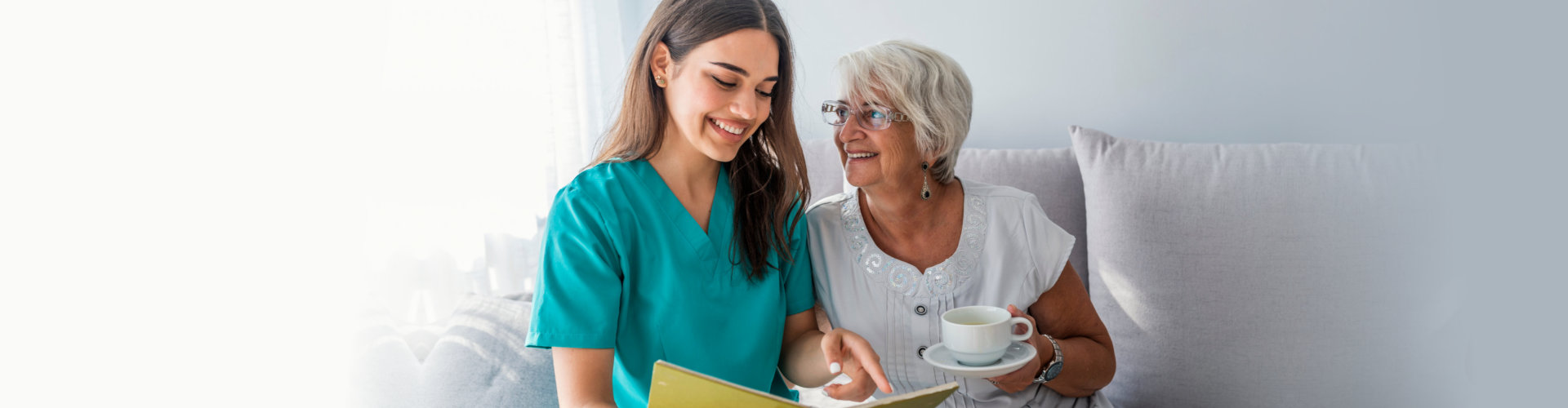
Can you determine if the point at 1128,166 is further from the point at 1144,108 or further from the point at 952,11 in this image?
the point at 952,11

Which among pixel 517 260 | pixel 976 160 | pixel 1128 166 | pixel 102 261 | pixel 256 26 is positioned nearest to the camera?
pixel 102 261

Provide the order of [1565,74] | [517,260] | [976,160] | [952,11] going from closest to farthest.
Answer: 1. [1565,74]
2. [976,160]
3. [952,11]
4. [517,260]

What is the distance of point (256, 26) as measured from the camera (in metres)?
1.51

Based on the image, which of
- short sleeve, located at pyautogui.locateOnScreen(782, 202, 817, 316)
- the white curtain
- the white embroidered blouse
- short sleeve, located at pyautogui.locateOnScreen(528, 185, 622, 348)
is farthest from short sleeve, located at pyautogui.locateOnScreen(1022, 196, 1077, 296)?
the white curtain

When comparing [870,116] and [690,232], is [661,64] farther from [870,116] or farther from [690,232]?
[870,116]

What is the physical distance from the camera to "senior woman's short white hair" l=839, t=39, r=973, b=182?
4.26ft

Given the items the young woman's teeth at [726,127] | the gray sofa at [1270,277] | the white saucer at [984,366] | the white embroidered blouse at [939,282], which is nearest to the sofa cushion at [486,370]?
the white embroidered blouse at [939,282]

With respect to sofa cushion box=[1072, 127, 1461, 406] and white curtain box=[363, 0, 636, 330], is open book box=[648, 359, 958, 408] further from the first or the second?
white curtain box=[363, 0, 636, 330]

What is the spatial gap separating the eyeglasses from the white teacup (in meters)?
0.34

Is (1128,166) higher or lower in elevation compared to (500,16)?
lower

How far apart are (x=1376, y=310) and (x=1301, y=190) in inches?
9.0

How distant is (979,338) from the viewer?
1012 millimetres

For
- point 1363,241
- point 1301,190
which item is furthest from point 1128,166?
point 1363,241

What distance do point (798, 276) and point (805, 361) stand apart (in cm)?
13
